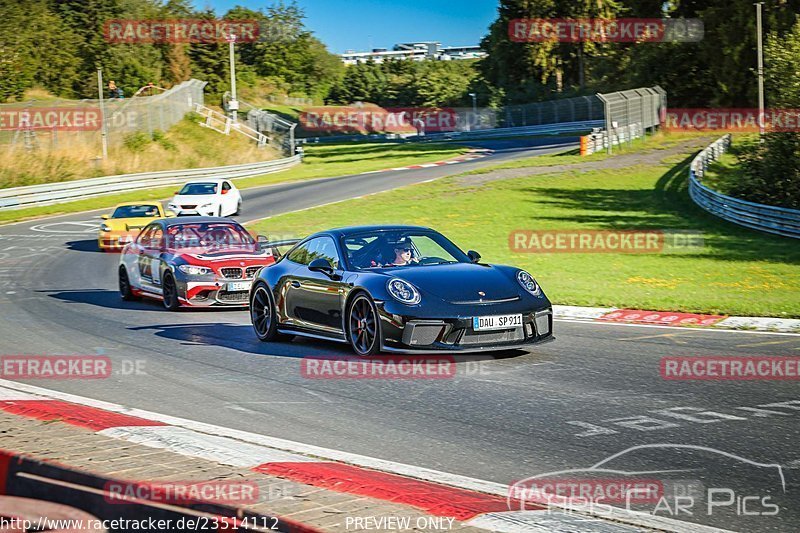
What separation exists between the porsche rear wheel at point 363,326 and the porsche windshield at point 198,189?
23229mm

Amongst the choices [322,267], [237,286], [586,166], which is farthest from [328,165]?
[322,267]

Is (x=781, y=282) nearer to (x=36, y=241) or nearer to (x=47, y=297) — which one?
(x=47, y=297)

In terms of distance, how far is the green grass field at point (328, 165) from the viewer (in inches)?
1584

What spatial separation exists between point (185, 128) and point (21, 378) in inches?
1932

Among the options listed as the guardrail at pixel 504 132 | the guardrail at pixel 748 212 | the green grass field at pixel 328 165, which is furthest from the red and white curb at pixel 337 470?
the guardrail at pixel 504 132

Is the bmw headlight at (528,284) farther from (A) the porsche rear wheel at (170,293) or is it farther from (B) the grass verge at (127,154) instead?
(B) the grass verge at (127,154)

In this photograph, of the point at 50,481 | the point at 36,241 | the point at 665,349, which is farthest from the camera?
the point at 36,241

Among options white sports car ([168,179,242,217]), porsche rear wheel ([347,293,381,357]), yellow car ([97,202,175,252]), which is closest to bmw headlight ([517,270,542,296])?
porsche rear wheel ([347,293,381,357])

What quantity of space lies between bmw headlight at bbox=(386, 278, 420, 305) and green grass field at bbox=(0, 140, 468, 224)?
96.2 ft

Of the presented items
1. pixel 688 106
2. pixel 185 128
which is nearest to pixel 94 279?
pixel 185 128

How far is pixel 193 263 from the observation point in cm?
1598

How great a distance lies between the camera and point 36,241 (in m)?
30.3

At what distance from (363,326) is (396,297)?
0.71m

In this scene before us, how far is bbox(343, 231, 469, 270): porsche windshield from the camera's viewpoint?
1155 cm
